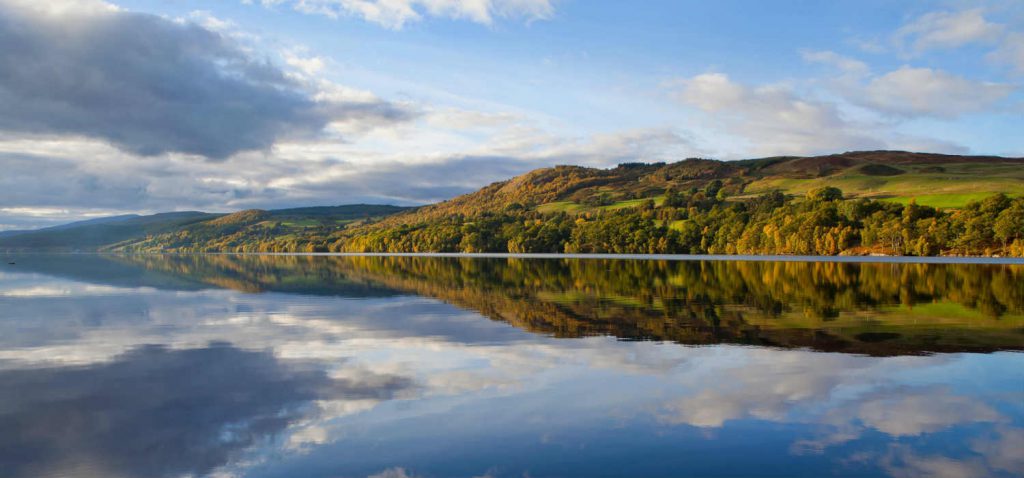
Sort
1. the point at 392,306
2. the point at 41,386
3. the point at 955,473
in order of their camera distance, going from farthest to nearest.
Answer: the point at 392,306 → the point at 41,386 → the point at 955,473

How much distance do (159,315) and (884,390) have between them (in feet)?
117

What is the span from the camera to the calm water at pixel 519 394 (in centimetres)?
1203

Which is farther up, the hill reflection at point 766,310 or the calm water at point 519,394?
the calm water at point 519,394

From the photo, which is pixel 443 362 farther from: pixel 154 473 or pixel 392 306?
pixel 392 306

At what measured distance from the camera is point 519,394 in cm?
1689

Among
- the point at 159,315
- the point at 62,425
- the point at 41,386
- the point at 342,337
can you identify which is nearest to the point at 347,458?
the point at 62,425

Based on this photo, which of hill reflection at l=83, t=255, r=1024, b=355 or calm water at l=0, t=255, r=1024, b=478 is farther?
hill reflection at l=83, t=255, r=1024, b=355

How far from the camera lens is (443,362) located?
71.1 ft

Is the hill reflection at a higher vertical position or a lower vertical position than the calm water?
lower

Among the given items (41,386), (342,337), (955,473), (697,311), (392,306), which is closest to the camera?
(955,473)

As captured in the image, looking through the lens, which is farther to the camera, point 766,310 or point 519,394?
point 766,310

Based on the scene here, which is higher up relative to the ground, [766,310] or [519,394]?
[519,394]

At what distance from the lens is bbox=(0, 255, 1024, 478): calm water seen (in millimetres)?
12031

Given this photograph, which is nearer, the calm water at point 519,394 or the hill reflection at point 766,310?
the calm water at point 519,394
